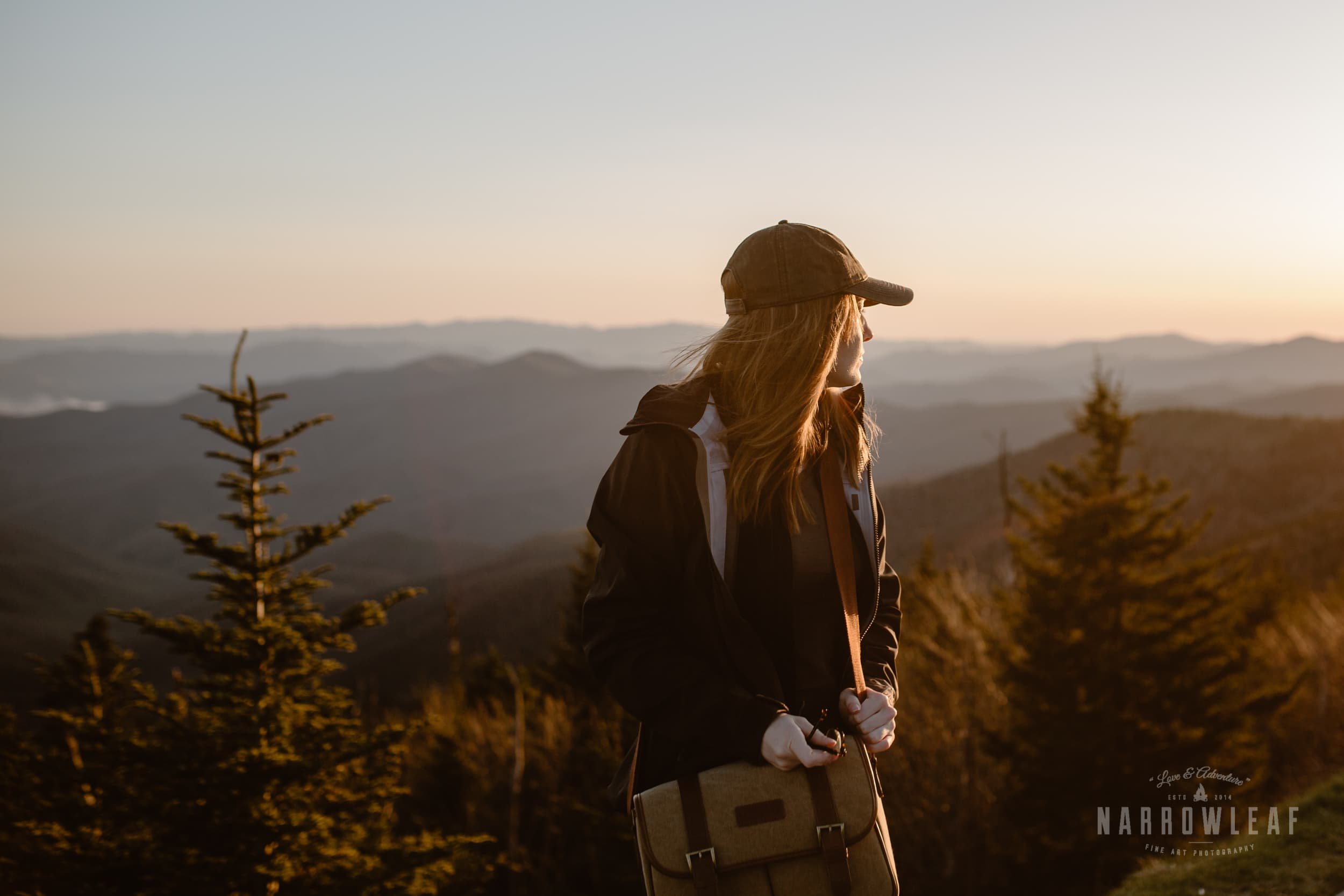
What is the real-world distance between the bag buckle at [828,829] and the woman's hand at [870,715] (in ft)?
0.78

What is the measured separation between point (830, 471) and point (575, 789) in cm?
1882

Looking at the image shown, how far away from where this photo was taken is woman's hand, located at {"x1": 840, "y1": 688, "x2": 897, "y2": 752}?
6.63 feet

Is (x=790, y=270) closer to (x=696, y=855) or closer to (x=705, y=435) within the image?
(x=705, y=435)

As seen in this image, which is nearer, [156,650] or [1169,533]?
[1169,533]

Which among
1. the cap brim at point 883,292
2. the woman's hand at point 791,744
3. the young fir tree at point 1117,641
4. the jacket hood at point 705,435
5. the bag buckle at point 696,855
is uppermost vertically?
the cap brim at point 883,292

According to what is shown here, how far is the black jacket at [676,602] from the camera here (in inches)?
73.5

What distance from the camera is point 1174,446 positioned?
82.3 m

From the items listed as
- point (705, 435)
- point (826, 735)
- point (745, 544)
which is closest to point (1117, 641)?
point (826, 735)

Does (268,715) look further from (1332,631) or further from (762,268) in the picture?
(1332,631)

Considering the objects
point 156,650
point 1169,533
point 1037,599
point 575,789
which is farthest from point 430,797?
point 156,650

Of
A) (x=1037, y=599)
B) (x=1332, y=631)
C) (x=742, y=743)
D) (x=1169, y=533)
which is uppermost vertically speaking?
(x=742, y=743)

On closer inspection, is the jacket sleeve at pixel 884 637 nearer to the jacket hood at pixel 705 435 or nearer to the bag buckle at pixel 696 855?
the jacket hood at pixel 705 435

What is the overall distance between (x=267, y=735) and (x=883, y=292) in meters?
5.76

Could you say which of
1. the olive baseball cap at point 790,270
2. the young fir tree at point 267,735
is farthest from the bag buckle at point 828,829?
the young fir tree at point 267,735
